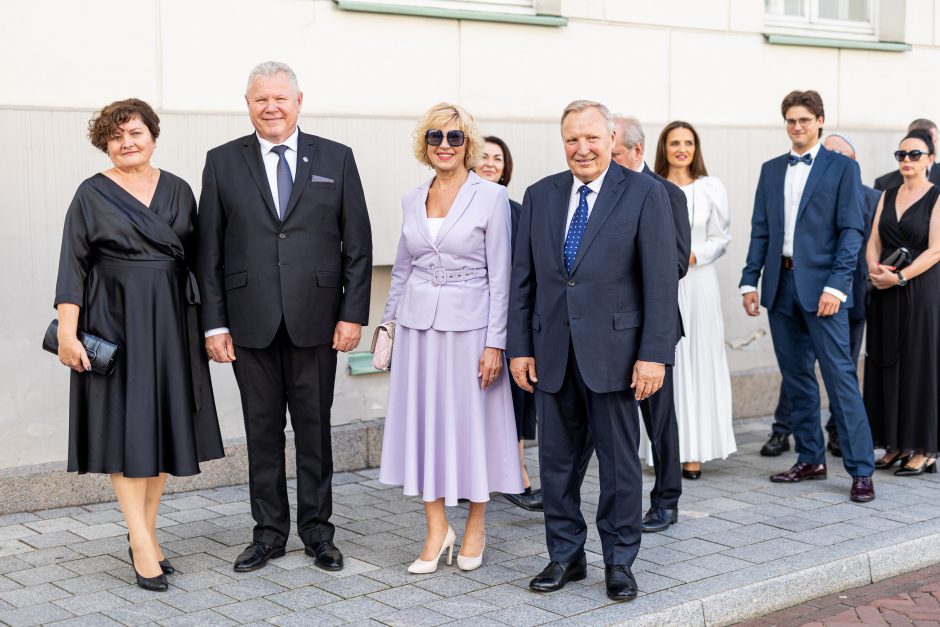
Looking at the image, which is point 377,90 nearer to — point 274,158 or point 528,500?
point 274,158

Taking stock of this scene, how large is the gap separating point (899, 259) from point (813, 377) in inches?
35.2

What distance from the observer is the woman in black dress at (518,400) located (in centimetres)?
642

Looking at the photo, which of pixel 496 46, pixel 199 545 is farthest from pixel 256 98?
pixel 496 46

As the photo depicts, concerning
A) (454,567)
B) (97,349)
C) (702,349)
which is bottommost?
(454,567)

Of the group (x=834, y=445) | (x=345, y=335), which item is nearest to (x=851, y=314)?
(x=834, y=445)

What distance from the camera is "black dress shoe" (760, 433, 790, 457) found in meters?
7.92

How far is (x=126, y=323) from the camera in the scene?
5148 millimetres

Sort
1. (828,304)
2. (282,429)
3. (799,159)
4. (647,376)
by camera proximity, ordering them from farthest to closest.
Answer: (799,159)
(828,304)
(282,429)
(647,376)

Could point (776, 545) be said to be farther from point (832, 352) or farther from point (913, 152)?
point (913, 152)

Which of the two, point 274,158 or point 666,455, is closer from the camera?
point 274,158

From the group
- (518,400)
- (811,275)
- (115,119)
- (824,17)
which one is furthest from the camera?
(824,17)

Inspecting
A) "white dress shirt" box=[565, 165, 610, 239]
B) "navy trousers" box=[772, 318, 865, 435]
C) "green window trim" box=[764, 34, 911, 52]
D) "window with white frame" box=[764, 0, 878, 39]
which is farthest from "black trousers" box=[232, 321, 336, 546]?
"window with white frame" box=[764, 0, 878, 39]

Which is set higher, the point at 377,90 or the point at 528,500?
the point at 377,90

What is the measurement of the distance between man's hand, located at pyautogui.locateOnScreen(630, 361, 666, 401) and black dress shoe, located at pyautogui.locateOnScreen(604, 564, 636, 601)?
29.1 inches
